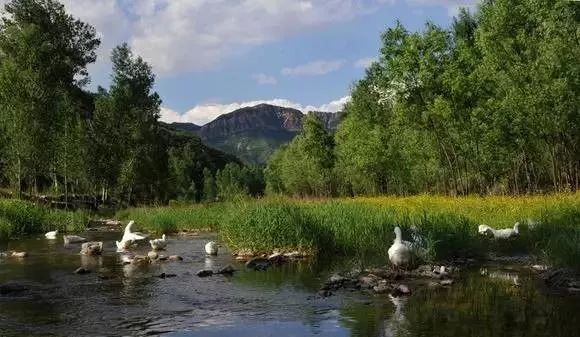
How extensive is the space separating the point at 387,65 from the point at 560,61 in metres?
14.5

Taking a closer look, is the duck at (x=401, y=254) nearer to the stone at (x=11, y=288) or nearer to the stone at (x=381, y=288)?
the stone at (x=381, y=288)

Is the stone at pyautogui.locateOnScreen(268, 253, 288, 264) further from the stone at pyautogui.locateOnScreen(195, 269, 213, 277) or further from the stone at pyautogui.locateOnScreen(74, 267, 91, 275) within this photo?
the stone at pyautogui.locateOnScreen(74, 267, 91, 275)

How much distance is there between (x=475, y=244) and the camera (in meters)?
18.0

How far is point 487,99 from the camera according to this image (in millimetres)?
44000

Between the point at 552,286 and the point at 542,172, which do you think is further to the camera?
the point at 542,172

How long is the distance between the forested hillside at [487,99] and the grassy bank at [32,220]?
640 inches

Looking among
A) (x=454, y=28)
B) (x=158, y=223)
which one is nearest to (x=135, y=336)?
(x=158, y=223)

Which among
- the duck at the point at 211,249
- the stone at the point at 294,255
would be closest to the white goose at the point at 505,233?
the stone at the point at 294,255

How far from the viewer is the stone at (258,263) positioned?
17.5m

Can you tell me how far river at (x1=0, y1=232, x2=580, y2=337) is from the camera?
10023 mm

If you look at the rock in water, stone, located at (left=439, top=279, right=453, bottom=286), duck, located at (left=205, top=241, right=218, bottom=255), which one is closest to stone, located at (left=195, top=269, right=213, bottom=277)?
duck, located at (left=205, top=241, right=218, bottom=255)

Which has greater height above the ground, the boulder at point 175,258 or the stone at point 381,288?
the boulder at point 175,258

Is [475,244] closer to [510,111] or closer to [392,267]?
[392,267]

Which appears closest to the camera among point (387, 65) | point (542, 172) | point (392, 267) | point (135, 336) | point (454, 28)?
point (135, 336)
